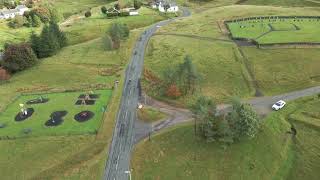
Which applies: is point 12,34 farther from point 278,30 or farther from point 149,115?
point 278,30

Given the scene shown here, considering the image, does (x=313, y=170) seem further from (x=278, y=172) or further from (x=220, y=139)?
(x=220, y=139)

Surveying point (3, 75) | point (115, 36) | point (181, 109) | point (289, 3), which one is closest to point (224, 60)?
point (181, 109)

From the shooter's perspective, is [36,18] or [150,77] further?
[36,18]

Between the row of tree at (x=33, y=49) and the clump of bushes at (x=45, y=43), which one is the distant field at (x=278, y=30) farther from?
the row of tree at (x=33, y=49)

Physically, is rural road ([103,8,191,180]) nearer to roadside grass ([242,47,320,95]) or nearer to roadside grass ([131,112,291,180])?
roadside grass ([131,112,291,180])

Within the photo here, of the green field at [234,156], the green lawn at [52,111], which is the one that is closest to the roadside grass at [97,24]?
the green lawn at [52,111]
